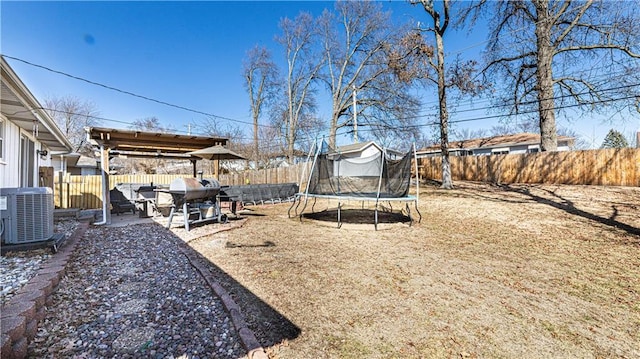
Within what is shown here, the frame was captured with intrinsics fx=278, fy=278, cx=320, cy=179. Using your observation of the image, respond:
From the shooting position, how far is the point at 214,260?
392 cm

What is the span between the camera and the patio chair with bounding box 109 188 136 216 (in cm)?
944

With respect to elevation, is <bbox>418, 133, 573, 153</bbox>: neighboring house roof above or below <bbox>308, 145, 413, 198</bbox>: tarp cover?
above

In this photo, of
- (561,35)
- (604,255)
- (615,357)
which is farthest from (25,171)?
(561,35)

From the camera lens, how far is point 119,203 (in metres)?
9.52

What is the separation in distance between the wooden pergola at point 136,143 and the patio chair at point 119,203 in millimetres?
1401

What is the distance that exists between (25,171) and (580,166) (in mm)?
18221

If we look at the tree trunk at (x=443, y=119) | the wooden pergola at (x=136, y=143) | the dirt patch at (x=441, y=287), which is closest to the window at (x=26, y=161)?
the wooden pergola at (x=136, y=143)

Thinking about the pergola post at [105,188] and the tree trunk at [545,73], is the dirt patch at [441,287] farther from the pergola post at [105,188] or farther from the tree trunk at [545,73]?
the tree trunk at [545,73]

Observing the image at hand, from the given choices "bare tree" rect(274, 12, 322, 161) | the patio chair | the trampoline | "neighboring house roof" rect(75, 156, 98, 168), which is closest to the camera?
the trampoline

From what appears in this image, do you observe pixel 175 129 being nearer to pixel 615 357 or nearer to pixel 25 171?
pixel 25 171

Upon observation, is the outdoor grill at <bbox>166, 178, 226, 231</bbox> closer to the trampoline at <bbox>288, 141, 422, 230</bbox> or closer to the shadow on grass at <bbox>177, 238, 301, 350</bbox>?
the trampoline at <bbox>288, 141, 422, 230</bbox>

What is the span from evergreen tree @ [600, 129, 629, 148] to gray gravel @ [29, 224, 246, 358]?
1612 inches

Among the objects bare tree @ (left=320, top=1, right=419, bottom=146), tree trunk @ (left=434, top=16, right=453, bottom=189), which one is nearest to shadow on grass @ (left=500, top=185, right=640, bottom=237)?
tree trunk @ (left=434, top=16, right=453, bottom=189)

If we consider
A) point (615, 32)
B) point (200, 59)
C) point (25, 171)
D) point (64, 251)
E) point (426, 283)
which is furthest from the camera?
point (200, 59)
